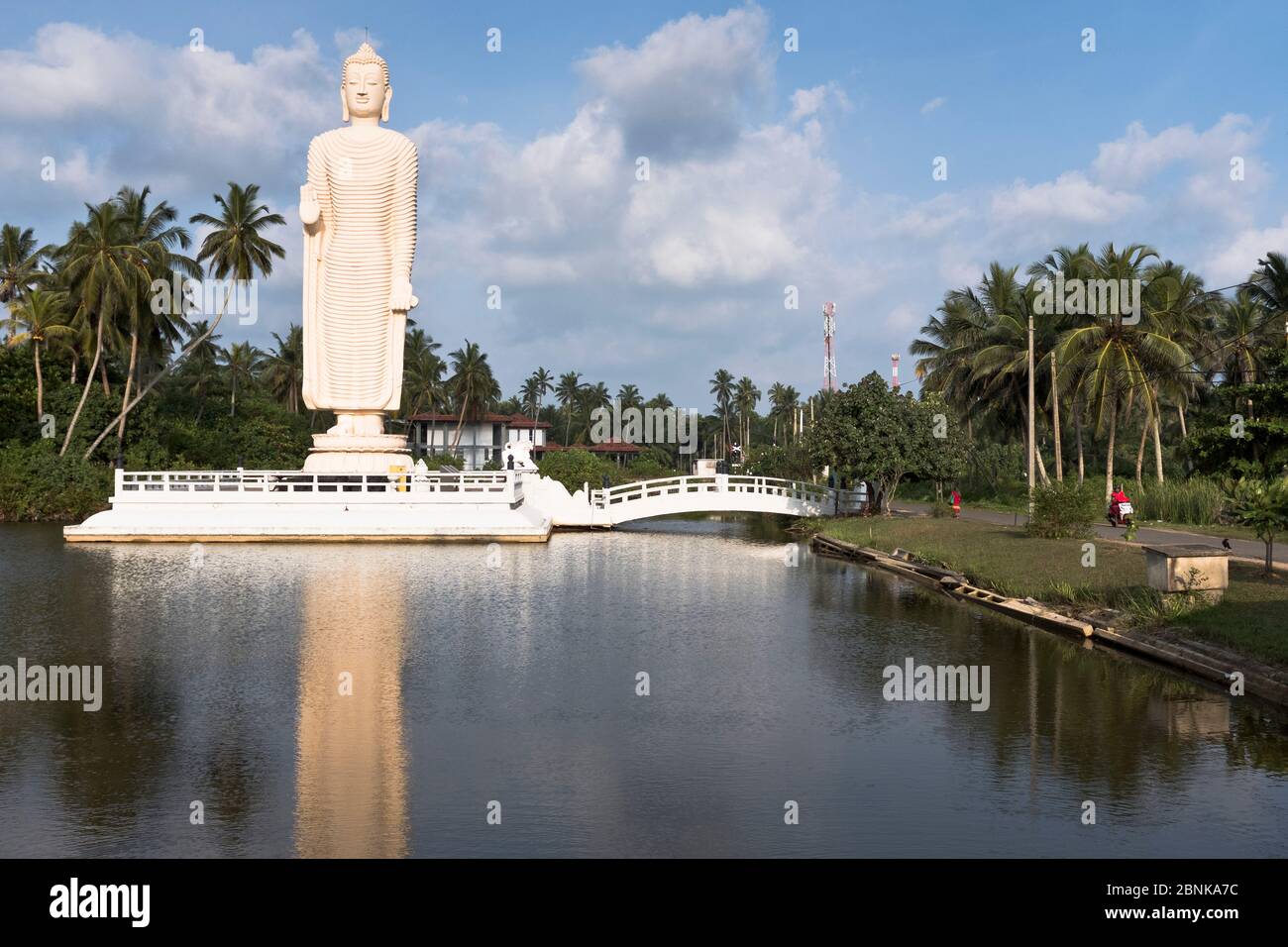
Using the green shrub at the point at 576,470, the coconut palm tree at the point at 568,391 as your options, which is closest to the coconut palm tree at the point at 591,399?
the coconut palm tree at the point at 568,391

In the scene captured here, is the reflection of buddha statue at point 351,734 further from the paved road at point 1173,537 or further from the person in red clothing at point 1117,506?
the person in red clothing at point 1117,506

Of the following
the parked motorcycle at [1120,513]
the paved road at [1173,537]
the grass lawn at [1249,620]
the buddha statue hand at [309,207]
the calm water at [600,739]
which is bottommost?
the calm water at [600,739]

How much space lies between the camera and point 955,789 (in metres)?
9.26

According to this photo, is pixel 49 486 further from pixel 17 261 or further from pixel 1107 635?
pixel 1107 635

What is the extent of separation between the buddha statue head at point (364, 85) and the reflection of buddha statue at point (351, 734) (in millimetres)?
25366

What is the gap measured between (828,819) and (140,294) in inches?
1713

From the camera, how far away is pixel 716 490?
40.6 meters

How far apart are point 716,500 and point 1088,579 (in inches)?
830

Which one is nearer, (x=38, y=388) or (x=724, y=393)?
(x=38, y=388)

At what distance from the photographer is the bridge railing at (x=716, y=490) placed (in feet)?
131

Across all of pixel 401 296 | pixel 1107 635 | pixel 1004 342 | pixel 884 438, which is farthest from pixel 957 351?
pixel 1107 635

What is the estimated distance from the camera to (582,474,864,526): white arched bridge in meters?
39.8
